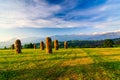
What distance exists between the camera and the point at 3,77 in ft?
45.3

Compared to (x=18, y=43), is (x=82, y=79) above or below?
below

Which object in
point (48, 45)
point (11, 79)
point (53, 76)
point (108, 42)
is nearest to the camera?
point (11, 79)

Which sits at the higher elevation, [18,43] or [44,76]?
[18,43]

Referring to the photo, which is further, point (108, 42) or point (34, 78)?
point (108, 42)

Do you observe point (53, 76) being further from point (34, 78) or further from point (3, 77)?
point (3, 77)

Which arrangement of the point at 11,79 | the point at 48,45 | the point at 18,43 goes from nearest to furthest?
1. the point at 11,79
2. the point at 48,45
3. the point at 18,43

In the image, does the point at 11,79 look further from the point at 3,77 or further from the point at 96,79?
the point at 96,79

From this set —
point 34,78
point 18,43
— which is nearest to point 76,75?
point 34,78

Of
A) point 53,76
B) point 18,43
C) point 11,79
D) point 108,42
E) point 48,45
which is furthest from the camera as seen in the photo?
point 108,42

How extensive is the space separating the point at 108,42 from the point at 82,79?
76.2 meters

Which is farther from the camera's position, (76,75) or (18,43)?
(18,43)

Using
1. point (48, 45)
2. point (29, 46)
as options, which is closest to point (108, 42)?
point (29, 46)

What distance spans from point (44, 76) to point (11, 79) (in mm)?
2091

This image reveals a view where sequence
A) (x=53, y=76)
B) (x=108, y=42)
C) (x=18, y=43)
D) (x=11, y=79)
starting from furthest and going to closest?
(x=108, y=42) → (x=18, y=43) → (x=53, y=76) → (x=11, y=79)
